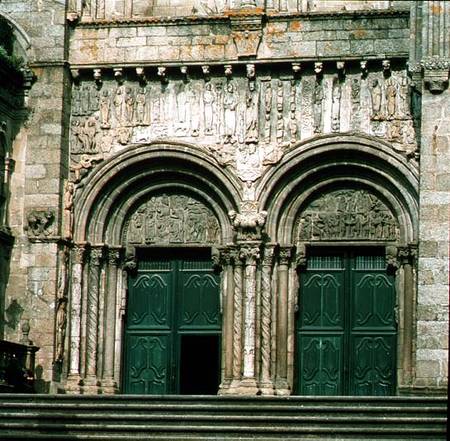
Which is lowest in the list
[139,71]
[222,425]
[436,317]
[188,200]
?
[222,425]

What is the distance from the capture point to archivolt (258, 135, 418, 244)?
30422 millimetres

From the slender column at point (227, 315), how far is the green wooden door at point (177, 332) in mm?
356

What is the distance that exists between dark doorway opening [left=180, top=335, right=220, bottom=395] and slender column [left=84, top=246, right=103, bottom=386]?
64.7 inches

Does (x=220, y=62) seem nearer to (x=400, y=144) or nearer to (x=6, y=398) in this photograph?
(x=400, y=144)

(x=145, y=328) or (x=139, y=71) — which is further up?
(x=139, y=71)

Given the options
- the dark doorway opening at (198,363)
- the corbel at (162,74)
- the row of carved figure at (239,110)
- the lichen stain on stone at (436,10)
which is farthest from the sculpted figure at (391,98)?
the dark doorway opening at (198,363)

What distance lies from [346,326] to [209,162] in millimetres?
3988

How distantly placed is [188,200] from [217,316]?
2.29 m

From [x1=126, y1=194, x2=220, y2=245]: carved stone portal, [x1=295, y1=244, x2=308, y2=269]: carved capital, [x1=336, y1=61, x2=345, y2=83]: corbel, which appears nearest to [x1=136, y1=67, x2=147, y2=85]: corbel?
[x1=126, y1=194, x2=220, y2=245]: carved stone portal

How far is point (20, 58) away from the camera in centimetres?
3161

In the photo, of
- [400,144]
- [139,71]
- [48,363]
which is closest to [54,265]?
[48,363]

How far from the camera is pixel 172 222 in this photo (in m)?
31.7

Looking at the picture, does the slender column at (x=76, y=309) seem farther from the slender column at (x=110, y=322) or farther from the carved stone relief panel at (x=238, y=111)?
the carved stone relief panel at (x=238, y=111)

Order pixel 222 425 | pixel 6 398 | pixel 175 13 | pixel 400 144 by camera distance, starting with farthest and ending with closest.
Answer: pixel 175 13 → pixel 400 144 → pixel 6 398 → pixel 222 425
